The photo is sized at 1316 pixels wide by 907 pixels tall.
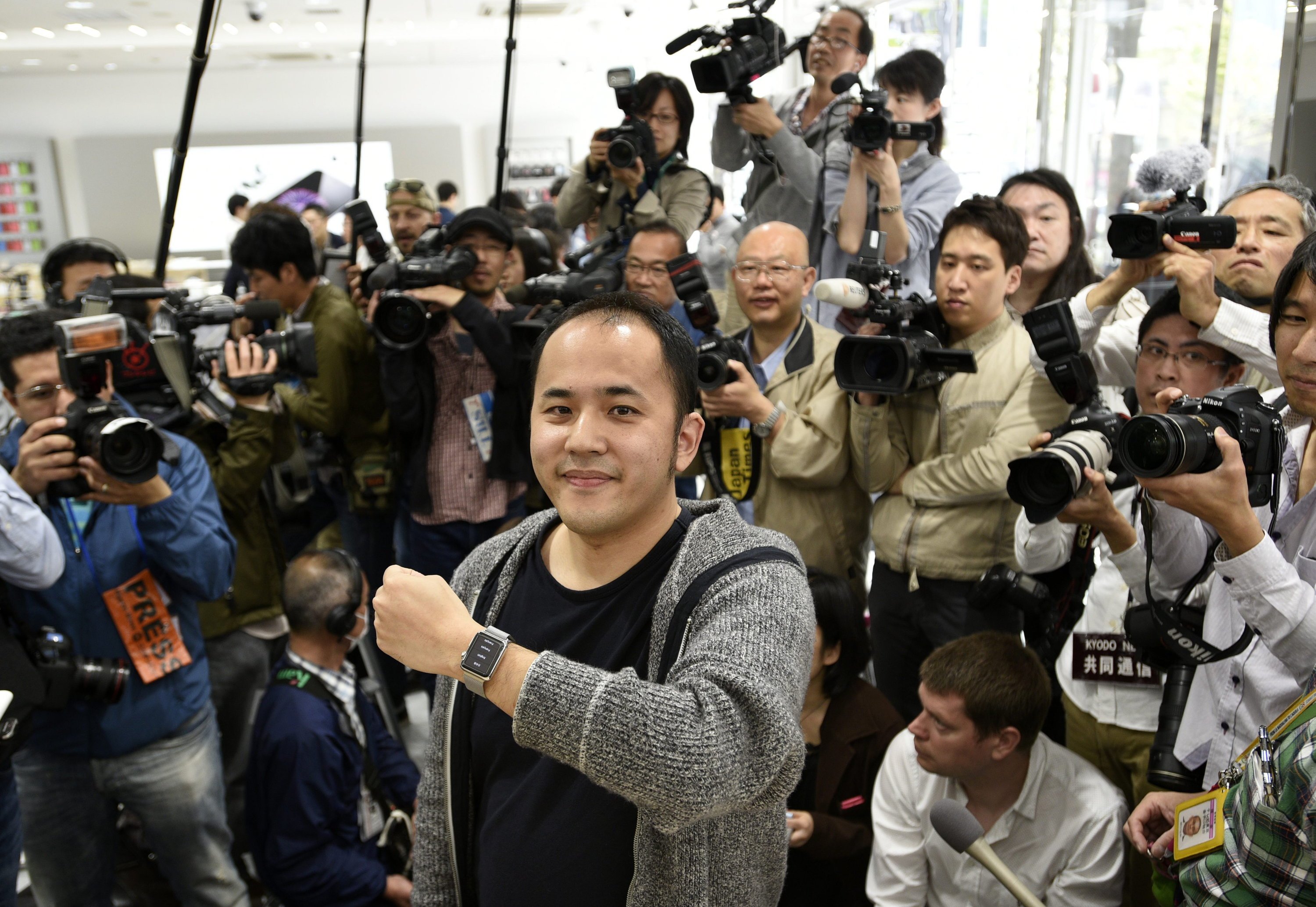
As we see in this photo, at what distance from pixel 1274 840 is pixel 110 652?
1986mm

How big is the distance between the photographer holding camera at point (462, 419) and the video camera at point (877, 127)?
105cm

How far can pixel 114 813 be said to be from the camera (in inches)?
82.6

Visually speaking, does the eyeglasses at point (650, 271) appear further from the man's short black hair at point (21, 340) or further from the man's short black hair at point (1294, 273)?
the man's short black hair at point (1294, 273)

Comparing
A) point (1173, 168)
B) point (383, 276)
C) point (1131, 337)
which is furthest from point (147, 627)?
point (1173, 168)

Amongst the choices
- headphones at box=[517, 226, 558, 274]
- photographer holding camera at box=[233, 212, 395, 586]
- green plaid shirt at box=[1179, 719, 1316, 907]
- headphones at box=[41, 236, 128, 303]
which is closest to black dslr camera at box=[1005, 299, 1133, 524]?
green plaid shirt at box=[1179, 719, 1316, 907]

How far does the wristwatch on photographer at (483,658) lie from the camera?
0.90 meters

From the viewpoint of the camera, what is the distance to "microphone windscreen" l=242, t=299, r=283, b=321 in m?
2.62

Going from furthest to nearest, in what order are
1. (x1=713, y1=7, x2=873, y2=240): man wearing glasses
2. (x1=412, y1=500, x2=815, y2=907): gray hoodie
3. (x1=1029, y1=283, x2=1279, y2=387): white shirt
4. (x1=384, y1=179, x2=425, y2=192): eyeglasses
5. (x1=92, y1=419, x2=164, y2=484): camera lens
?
(x1=384, y1=179, x2=425, y2=192): eyeglasses
(x1=713, y1=7, x2=873, y2=240): man wearing glasses
(x1=92, y1=419, x2=164, y2=484): camera lens
(x1=1029, y1=283, x2=1279, y2=387): white shirt
(x1=412, y1=500, x2=815, y2=907): gray hoodie

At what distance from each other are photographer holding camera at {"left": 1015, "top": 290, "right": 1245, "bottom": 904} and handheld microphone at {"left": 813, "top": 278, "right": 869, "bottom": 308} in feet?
1.84

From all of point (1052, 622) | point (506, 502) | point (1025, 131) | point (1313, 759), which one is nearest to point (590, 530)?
point (1313, 759)

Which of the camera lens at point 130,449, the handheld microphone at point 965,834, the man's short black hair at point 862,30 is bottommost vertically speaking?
the handheld microphone at point 965,834

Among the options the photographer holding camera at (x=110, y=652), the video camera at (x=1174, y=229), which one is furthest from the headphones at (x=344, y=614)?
the video camera at (x=1174, y=229)

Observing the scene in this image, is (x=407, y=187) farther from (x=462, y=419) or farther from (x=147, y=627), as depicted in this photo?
(x=147, y=627)

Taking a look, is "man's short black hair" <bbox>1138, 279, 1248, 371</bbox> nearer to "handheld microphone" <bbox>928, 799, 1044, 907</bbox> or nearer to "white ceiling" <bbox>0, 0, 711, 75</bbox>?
"handheld microphone" <bbox>928, 799, 1044, 907</bbox>
